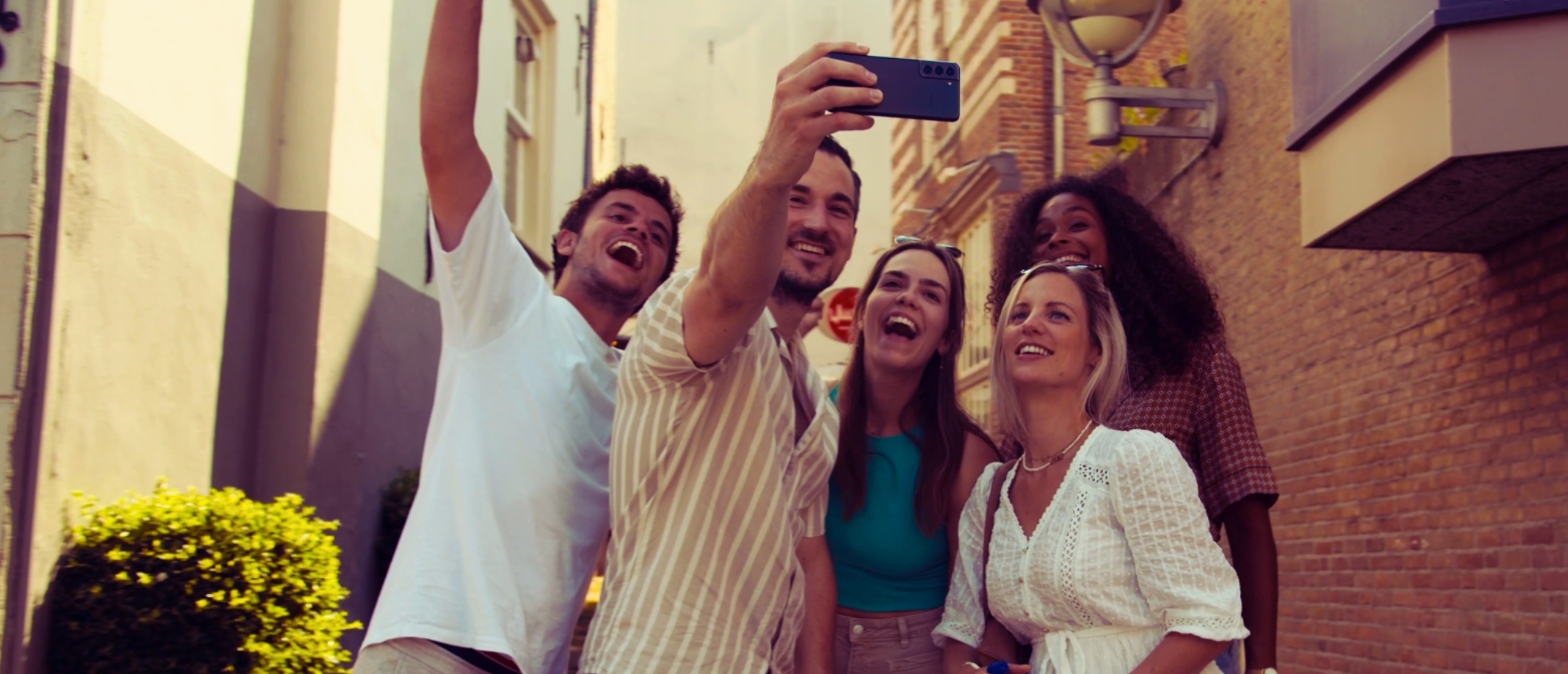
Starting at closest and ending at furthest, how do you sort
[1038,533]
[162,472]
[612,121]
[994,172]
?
[1038,533] < [162,472] < [994,172] < [612,121]

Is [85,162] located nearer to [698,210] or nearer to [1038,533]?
[1038,533]

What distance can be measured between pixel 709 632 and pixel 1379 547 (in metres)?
5.66

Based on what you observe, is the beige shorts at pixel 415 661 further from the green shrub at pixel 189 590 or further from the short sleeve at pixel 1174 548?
the green shrub at pixel 189 590

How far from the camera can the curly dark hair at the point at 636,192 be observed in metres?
3.39

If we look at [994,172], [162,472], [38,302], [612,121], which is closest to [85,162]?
[38,302]

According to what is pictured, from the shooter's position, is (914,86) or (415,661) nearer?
(914,86)

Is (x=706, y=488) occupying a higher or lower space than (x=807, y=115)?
lower

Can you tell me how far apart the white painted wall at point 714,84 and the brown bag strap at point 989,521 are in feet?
98.6

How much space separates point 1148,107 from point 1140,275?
20.5ft

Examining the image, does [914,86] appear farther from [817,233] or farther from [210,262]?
[210,262]

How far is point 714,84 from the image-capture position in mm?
33625

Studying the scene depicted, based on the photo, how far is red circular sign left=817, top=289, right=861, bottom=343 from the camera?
12.4 m

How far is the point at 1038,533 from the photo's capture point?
2.78 metres

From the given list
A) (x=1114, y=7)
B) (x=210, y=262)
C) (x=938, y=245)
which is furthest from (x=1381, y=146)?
(x=210, y=262)
